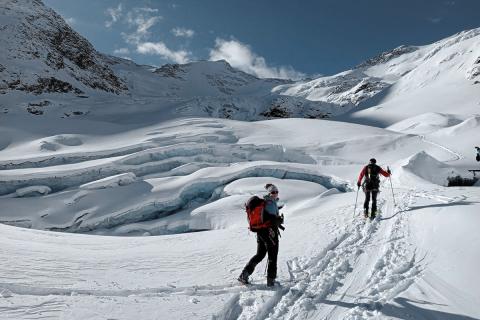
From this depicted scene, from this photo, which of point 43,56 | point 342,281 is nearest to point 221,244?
point 342,281

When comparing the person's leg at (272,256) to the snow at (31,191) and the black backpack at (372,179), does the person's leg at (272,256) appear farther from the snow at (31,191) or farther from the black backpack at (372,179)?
the snow at (31,191)

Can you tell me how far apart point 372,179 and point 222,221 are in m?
6.33

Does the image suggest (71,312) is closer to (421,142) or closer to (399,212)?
(399,212)

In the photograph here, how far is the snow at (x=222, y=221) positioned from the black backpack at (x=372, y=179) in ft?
2.62

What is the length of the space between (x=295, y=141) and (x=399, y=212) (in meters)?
17.4

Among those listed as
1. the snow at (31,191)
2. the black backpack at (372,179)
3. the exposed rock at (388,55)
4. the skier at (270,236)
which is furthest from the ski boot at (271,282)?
the exposed rock at (388,55)

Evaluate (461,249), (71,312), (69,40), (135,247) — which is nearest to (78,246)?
(135,247)

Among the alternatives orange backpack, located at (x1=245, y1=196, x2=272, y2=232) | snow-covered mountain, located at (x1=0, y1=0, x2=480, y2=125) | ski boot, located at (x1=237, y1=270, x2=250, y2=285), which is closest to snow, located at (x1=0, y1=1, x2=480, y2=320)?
ski boot, located at (x1=237, y1=270, x2=250, y2=285)

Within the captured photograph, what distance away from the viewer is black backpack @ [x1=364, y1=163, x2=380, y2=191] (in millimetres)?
11422

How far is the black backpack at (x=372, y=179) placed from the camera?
11.4 meters

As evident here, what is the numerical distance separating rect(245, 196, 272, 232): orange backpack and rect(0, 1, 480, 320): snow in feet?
3.03

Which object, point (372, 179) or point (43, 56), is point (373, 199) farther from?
point (43, 56)

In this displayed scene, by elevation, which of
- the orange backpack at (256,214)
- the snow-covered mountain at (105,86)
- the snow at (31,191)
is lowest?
the snow at (31,191)

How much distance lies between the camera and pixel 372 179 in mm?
11555
